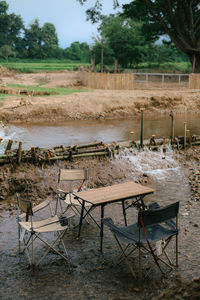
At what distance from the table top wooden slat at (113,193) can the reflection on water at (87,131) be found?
932cm

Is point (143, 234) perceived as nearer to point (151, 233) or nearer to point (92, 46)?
point (151, 233)

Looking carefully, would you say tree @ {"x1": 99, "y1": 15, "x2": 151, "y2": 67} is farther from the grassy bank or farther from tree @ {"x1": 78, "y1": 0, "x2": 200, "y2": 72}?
tree @ {"x1": 78, "y1": 0, "x2": 200, "y2": 72}

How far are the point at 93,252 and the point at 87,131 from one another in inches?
513

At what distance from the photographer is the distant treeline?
4434 cm

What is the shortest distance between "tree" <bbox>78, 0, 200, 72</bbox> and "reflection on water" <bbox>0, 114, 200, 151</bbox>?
403 inches

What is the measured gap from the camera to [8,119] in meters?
20.6

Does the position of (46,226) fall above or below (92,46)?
below

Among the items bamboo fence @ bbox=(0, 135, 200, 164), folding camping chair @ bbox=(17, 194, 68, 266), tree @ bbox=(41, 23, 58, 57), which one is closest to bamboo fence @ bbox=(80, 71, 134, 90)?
bamboo fence @ bbox=(0, 135, 200, 164)

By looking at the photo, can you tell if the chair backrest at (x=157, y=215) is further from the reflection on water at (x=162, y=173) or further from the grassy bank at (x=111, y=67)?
the grassy bank at (x=111, y=67)

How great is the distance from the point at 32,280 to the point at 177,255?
227 cm

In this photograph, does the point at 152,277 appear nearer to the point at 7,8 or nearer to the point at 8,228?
the point at 8,228

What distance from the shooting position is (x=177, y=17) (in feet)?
102

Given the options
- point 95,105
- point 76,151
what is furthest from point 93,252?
point 95,105

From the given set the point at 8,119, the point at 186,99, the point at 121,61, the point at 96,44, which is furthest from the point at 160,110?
the point at 121,61
